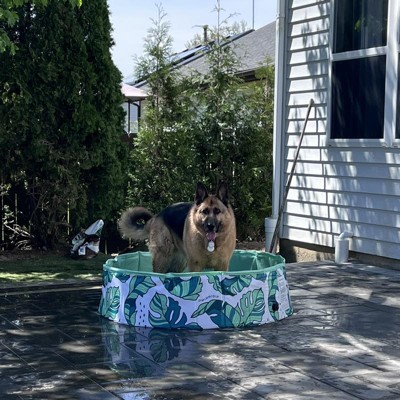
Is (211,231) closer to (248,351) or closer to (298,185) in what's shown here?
(248,351)

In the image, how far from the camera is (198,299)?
639cm

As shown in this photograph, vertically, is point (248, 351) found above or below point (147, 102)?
below

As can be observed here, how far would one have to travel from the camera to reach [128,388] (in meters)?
4.74

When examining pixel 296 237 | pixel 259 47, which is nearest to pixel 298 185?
pixel 296 237

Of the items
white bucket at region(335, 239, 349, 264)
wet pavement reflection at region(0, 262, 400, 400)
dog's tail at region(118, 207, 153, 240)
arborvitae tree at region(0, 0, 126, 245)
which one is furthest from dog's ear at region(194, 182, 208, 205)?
arborvitae tree at region(0, 0, 126, 245)

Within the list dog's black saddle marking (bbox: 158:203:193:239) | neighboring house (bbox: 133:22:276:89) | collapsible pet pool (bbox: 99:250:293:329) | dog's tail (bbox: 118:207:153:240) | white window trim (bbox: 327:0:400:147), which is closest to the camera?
collapsible pet pool (bbox: 99:250:293:329)

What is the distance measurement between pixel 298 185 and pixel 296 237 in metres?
0.77

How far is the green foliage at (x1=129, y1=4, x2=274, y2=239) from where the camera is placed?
12.1m

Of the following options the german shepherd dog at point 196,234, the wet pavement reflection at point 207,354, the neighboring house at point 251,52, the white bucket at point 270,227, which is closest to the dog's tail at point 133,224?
the german shepherd dog at point 196,234

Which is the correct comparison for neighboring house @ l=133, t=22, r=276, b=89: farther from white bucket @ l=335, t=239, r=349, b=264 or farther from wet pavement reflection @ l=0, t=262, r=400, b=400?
wet pavement reflection @ l=0, t=262, r=400, b=400

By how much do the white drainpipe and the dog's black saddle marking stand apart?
9.67 feet

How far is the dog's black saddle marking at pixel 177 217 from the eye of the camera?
7.30 m

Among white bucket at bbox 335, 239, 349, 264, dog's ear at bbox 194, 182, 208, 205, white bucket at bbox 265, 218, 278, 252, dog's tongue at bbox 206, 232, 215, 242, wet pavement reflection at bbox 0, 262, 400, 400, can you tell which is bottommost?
wet pavement reflection at bbox 0, 262, 400, 400

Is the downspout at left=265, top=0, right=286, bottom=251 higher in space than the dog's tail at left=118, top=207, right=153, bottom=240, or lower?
higher
